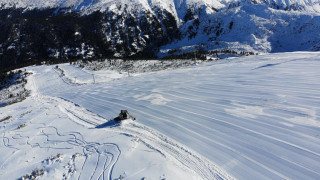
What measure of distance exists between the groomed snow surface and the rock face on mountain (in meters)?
47.6

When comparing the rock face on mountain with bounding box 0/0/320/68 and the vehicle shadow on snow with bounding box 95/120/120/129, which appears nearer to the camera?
the vehicle shadow on snow with bounding box 95/120/120/129

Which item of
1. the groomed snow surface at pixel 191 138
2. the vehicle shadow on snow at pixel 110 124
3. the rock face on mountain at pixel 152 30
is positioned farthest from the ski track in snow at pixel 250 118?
the rock face on mountain at pixel 152 30

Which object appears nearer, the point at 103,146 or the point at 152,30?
the point at 103,146

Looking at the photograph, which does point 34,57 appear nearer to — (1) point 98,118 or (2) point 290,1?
(1) point 98,118

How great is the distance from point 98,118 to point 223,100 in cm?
654

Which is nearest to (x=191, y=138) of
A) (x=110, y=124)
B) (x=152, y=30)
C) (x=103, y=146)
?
(x=103, y=146)

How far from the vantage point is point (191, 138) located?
5.73m

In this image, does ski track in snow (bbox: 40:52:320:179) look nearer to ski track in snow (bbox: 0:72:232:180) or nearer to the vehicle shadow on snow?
ski track in snow (bbox: 0:72:232:180)

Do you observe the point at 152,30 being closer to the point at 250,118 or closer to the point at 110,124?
the point at 110,124

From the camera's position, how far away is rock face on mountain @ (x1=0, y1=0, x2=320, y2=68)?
53375mm

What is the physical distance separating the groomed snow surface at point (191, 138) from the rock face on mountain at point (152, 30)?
47639mm

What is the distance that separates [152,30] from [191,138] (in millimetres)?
104852

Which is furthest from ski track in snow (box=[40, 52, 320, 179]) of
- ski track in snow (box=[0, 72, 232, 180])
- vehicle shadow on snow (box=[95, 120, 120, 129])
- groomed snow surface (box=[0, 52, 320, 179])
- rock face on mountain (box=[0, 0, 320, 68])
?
rock face on mountain (box=[0, 0, 320, 68])

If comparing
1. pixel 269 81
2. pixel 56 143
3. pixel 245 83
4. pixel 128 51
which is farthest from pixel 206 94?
pixel 128 51
